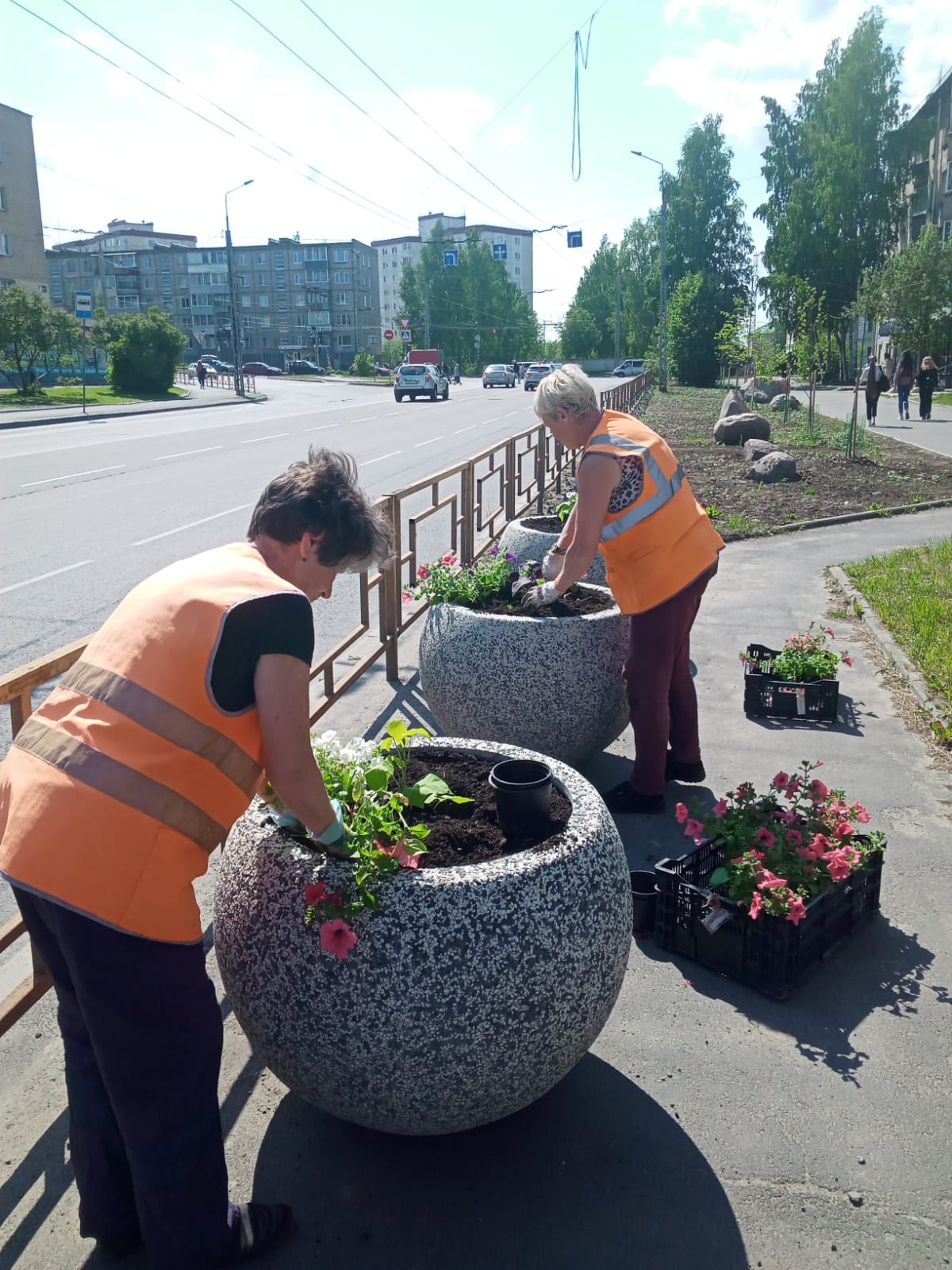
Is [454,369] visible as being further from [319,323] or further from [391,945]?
[391,945]

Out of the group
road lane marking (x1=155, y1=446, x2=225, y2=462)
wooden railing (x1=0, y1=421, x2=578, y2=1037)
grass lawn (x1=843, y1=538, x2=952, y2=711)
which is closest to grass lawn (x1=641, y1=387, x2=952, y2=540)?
grass lawn (x1=843, y1=538, x2=952, y2=711)

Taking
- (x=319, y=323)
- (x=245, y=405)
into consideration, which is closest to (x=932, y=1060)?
(x=245, y=405)

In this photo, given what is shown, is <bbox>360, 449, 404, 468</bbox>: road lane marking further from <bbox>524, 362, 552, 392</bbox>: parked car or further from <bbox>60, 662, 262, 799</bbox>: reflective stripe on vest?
<bbox>524, 362, 552, 392</bbox>: parked car

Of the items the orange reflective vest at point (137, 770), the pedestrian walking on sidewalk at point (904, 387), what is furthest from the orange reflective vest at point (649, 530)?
the pedestrian walking on sidewalk at point (904, 387)

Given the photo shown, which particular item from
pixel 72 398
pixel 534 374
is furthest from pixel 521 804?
pixel 534 374

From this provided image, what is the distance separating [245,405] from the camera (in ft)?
137

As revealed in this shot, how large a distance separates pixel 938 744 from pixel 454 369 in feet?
315

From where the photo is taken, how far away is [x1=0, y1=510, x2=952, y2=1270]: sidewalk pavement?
239cm

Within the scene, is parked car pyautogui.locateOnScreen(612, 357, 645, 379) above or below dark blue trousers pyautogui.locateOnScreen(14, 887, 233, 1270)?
above

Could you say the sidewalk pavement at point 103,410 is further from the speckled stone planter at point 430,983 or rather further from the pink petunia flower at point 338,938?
the pink petunia flower at point 338,938

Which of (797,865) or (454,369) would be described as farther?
(454,369)

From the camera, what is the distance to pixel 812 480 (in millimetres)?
15969

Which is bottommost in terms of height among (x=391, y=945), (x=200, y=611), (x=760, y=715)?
(x=760, y=715)

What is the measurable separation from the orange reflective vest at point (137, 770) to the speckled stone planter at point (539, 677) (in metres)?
2.72
